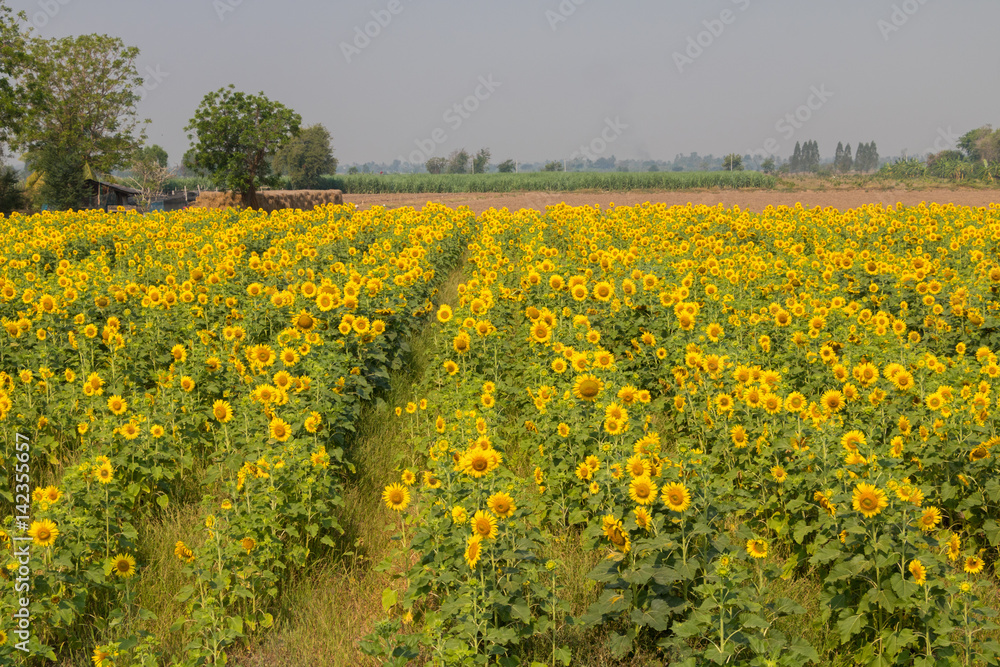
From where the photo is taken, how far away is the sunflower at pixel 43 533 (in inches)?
143

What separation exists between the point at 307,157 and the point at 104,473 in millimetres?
101930

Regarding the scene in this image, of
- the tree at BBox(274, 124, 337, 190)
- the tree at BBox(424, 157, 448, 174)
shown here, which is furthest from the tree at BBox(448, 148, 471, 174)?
the tree at BBox(274, 124, 337, 190)

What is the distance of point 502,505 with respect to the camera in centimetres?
339

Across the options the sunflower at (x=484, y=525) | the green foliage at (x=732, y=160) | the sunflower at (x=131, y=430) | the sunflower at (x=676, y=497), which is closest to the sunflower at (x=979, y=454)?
the sunflower at (x=676, y=497)

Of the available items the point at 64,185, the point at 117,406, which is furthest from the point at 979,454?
the point at 64,185

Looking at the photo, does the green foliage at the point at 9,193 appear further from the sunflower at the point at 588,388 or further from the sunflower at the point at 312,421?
the sunflower at the point at 588,388

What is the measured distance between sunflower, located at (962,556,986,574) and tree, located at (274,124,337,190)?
99.1m

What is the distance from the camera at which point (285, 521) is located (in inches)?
180

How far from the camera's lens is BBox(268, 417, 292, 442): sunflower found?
4658 millimetres

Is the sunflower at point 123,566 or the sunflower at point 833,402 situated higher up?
the sunflower at point 833,402

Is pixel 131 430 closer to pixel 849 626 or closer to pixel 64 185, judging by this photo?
pixel 849 626

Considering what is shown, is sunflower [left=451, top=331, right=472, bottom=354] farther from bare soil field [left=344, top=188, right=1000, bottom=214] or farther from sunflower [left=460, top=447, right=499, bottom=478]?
bare soil field [left=344, top=188, right=1000, bottom=214]

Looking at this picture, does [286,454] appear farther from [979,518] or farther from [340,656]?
[979,518]

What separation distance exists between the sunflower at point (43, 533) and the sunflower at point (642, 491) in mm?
3156
